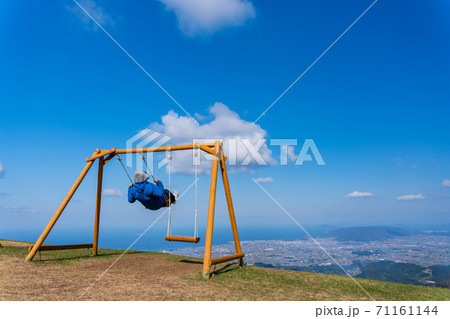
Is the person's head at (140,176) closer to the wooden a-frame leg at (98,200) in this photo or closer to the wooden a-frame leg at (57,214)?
the wooden a-frame leg at (98,200)

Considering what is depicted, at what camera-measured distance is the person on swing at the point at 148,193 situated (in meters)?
10.1

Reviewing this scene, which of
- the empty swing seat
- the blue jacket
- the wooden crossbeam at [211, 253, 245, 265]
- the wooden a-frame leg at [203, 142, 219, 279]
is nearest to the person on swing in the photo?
the blue jacket

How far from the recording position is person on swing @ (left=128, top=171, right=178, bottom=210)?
33.0 ft

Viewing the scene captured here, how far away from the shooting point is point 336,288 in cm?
744

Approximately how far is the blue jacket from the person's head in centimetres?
12

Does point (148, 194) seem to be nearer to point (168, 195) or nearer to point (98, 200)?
point (168, 195)

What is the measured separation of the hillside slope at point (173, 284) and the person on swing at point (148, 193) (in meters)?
2.16

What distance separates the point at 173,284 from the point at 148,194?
3568 mm

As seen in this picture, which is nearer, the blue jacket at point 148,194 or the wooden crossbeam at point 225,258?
the wooden crossbeam at point 225,258

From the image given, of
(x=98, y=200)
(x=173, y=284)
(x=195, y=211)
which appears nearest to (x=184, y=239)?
(x=195, y=211)

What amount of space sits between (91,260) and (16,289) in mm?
4687

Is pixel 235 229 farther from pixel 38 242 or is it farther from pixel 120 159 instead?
pixel 38 242

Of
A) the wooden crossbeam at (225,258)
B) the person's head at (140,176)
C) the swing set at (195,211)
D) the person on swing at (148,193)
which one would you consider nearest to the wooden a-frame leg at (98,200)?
the swing set at (195,211)

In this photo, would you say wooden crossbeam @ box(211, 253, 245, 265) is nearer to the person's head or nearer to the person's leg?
the person's leg
